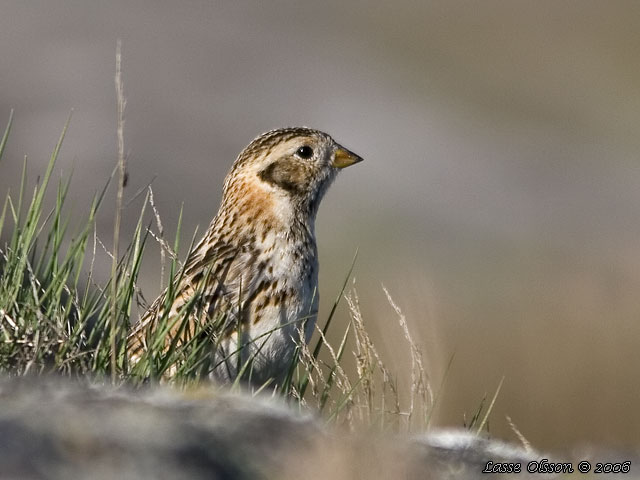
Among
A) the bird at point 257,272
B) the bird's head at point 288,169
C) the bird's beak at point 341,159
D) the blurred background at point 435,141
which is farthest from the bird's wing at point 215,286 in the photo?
the blurred background at point 435,141

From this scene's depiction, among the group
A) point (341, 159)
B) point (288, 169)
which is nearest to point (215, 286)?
point (288, 169)

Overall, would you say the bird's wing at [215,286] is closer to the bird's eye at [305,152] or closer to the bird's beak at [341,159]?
the bird's eye at [305,152]

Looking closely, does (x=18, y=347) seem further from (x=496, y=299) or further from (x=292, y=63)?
(x=292, y=63)

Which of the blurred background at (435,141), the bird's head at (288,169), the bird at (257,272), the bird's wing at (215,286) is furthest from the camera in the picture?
the blurred background at (435,141)

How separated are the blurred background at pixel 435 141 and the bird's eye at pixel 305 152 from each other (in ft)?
13.1

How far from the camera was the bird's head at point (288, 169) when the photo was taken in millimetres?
6141

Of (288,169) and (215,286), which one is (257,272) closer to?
(215,286)

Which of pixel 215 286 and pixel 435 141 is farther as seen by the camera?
pixel 435 141

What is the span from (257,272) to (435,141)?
20479 millimetres

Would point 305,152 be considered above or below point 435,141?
above

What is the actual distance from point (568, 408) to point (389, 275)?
6019 mm

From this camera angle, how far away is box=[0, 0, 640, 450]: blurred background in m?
12.8

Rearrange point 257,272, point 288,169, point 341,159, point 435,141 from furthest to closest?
1. point 435,141
2. point 341,159
3. point 288,169
4. point 257,272

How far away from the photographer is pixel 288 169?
20.4 ft
